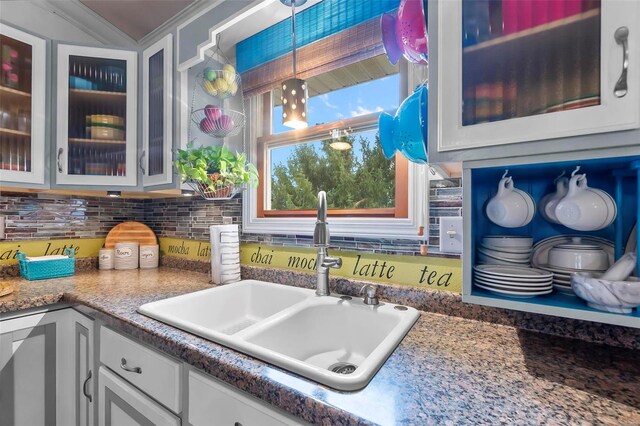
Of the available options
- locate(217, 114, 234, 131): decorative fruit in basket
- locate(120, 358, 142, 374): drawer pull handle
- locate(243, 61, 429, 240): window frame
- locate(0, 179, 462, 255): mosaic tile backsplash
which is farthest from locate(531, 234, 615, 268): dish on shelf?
locate(217, 114, 234, 131): decorative fruit in basket

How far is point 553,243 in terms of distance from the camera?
81cm

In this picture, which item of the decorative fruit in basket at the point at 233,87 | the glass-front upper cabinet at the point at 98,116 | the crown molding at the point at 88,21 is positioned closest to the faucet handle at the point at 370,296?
the decorative fruit in basket at the point at 233,87

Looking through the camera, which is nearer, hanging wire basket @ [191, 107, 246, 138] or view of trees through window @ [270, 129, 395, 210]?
view of trees through window @ [270, 129, 395, 210]

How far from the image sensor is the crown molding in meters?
1.76

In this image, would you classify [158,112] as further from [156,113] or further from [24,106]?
[24,106]

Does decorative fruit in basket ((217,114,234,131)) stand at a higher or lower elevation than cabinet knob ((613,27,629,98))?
higher

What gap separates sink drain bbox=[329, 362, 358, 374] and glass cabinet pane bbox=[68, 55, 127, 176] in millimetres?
1507

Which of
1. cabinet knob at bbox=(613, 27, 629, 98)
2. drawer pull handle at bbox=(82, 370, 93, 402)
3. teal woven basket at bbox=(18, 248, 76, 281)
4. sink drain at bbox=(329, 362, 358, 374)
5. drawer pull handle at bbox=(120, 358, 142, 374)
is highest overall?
cabinet knob at bbox=(613, 27, 629, 98)

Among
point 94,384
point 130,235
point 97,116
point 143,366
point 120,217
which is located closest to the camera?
point 143,366

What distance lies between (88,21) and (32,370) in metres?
1.93

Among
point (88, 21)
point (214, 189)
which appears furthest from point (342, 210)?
point (88, 21)

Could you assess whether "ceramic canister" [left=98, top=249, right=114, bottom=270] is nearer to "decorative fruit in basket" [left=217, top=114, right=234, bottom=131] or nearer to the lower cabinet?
the lower cabinet

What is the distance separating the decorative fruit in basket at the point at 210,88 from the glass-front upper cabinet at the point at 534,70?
117cm

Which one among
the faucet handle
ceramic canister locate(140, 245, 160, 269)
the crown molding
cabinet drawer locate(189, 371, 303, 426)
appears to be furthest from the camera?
ceramic canister locate(140, 245, 160, 269)
